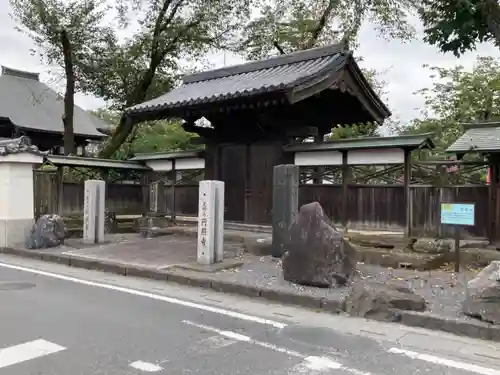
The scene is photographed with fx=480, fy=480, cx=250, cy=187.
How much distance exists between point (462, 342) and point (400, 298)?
1089mm

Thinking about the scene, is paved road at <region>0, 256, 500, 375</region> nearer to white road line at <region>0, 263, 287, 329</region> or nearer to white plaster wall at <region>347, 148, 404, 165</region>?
white road line at <region>0, 263, 287, 329</region>

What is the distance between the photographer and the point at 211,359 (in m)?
4.79

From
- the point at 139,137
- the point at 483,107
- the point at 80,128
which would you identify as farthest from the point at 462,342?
the point at 80,128

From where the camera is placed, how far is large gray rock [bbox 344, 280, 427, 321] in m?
6.40

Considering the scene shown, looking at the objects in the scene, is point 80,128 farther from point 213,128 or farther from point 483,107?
point 483,107

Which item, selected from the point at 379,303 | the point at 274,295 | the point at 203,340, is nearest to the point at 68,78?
the point at 274,295

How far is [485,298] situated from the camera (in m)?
5.84

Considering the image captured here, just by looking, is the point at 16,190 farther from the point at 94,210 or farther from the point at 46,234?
the point at 94,210

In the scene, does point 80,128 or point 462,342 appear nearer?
point 462,342

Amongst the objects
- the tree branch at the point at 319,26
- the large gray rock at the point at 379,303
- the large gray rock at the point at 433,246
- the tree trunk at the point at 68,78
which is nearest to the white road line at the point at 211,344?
the large gray rock at the point at 379,303

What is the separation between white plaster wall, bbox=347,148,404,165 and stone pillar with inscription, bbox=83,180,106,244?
6388 mm

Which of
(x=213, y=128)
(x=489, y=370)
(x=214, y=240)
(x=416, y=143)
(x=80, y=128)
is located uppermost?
(x=80, y=128)

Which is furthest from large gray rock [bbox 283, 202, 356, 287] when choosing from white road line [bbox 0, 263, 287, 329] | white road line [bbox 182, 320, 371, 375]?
white road line [bbox 182, 320, 371, 375]

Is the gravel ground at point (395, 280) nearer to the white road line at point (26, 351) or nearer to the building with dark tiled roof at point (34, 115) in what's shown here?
the white road line at point (26, 351)
